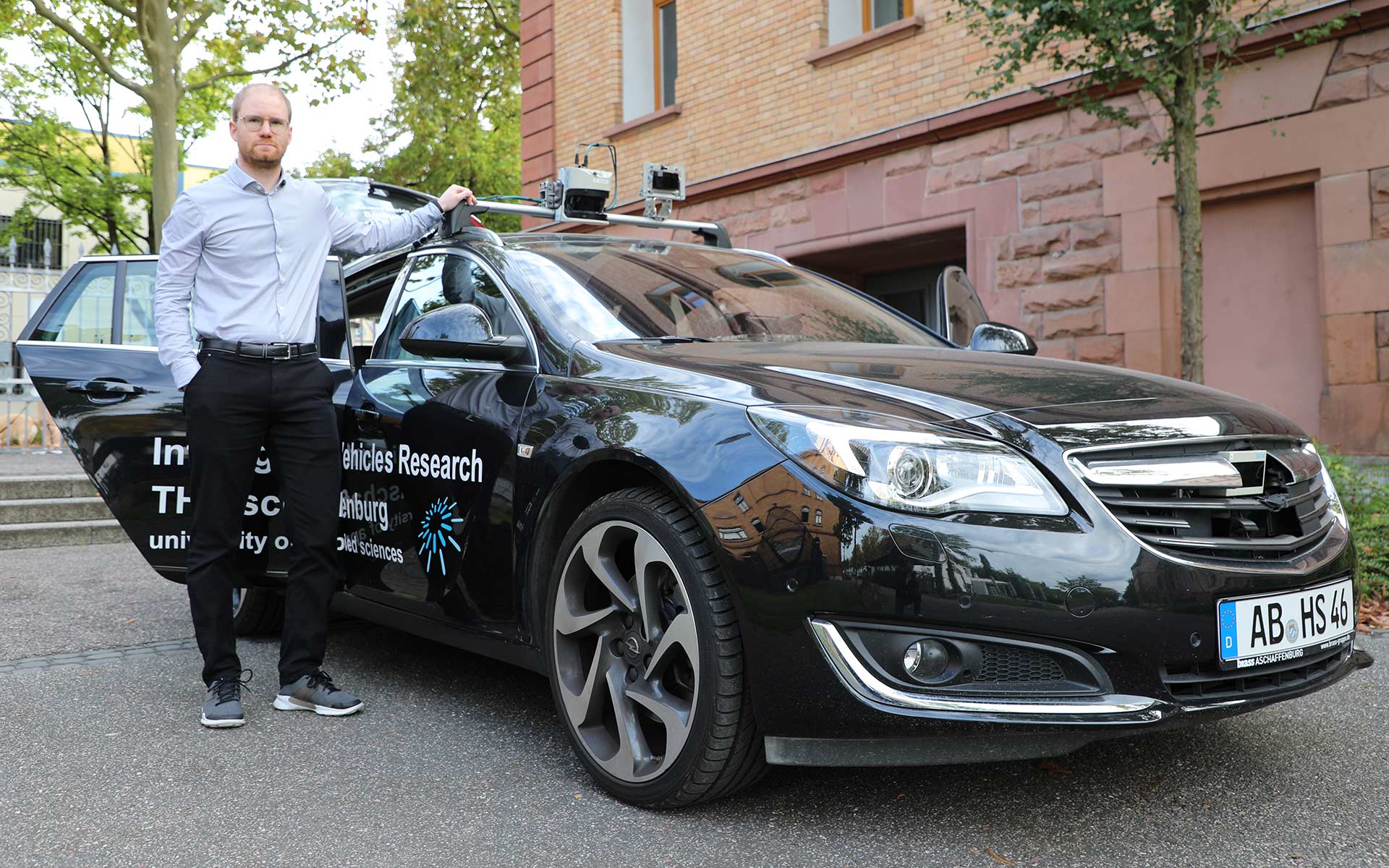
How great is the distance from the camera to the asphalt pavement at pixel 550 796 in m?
2.59

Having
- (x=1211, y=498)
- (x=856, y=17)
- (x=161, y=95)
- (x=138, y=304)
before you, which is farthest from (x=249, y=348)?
(x=161, y=95)

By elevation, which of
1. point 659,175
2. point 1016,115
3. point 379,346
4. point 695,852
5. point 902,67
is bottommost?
point 695,852

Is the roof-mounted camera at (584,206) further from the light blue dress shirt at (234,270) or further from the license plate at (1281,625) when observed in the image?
the license plate at (1281,625)

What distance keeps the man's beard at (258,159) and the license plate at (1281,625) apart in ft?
10.1

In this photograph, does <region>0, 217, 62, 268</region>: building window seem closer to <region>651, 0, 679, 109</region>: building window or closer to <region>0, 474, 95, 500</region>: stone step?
<region>651, 0, 679, 109</region>: building window

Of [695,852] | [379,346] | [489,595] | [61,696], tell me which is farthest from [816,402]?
[61,696]

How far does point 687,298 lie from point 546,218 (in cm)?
146

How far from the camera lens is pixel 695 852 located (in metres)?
2.59

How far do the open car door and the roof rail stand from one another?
51 centimetres

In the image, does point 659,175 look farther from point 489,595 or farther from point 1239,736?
point 1239,736

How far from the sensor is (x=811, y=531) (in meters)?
2.49

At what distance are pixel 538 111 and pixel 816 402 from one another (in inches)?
521

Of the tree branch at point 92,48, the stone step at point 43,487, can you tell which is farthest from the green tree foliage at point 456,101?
the stone step at point 43,487

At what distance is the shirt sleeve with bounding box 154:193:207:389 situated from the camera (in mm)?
3662
